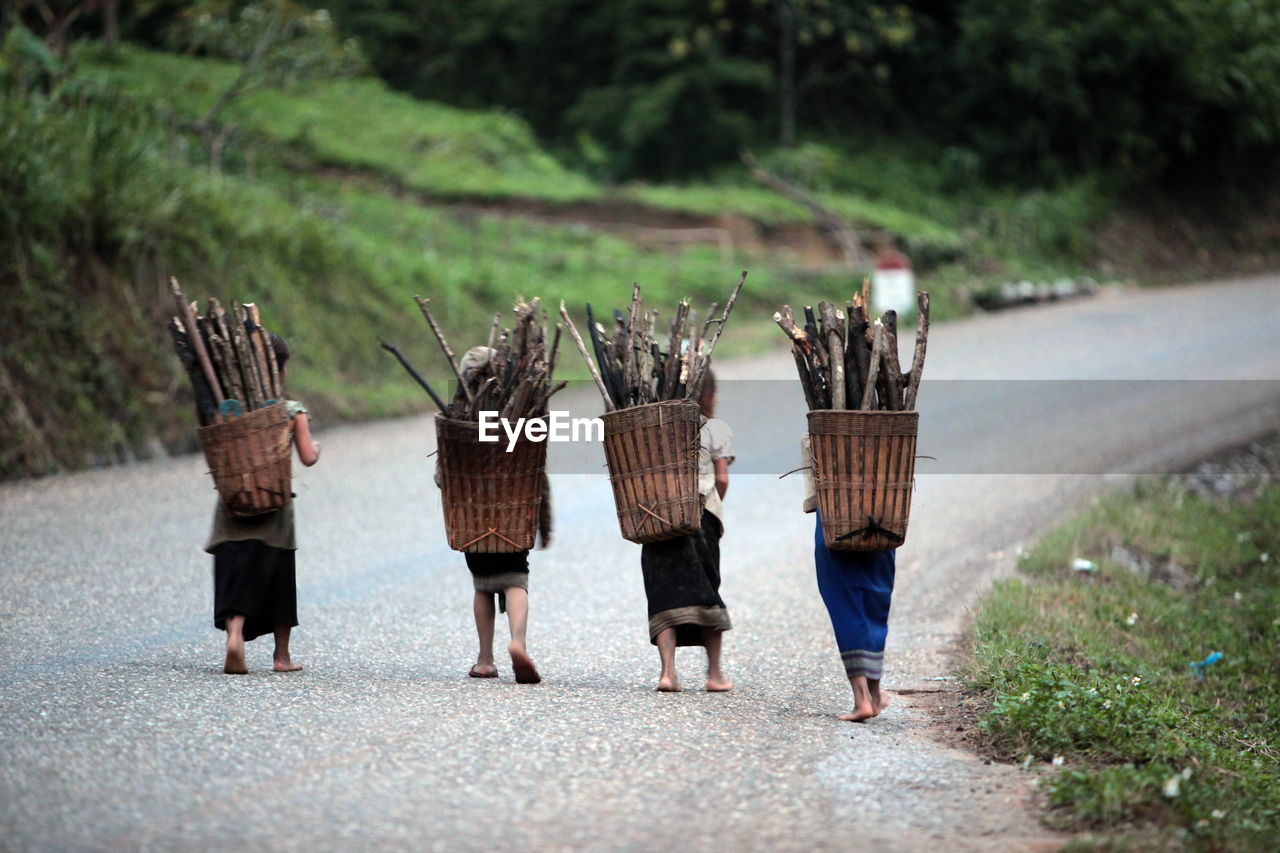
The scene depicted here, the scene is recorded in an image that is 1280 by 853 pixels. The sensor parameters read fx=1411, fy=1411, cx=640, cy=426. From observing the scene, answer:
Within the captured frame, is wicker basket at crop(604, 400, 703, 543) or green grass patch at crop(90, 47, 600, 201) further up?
green grass patch at crop(90, 47, 600, 201)

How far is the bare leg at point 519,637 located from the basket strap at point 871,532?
5.26 ft

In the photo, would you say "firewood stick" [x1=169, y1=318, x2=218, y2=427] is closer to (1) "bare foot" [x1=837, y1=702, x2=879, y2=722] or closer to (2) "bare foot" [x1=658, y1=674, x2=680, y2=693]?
(2) "bare foot" [x1=658, y1=674, x2=680, y2=693]

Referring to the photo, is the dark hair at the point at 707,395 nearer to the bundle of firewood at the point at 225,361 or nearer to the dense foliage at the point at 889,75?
the bundle of firewood at the point at 225,361

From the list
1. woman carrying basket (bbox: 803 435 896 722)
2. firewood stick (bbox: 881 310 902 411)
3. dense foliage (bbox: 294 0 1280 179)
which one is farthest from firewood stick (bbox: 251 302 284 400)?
dense foliage (bbox: 294 0 1280 179)

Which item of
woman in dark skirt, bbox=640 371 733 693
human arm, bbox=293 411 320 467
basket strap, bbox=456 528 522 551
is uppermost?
human arm, bbox=293 411 320 467

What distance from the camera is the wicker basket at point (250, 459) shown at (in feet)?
22.5

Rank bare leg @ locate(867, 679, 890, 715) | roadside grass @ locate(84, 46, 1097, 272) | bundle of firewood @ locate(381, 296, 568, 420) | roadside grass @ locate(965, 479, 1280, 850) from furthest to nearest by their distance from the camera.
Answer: roadside grass @ locate(84, 46, 1097, 272), bundle of firewood @ locate(381, 296, 568, 420), bare leg @ locate(867, 679, 890, 715), roadside grass @ locate(965, 479, 1280, 850)

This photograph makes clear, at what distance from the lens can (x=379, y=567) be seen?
1001 centimetres

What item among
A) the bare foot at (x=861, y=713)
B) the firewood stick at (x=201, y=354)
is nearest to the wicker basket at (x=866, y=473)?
the bare foot at (x=861, y=713)

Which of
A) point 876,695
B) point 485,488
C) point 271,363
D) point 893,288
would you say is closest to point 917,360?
point 876,695

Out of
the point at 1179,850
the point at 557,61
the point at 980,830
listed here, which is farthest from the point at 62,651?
the point at 557,61

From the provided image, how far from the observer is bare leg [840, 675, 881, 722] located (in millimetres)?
6516

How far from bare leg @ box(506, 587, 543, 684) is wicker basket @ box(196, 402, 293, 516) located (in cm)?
125

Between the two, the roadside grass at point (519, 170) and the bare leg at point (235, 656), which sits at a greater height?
the roadside grass at point (519, 170)
